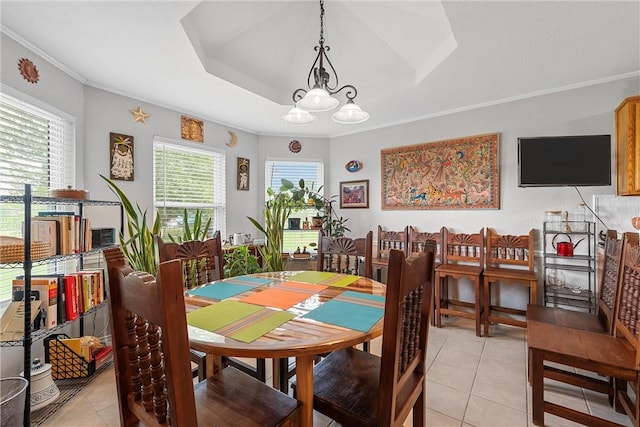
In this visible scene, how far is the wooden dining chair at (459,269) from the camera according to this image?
9.55 feet

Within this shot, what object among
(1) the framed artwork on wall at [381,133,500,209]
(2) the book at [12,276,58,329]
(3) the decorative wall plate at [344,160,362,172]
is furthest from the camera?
(3) the decorative wall plate at [344,160,362,172]

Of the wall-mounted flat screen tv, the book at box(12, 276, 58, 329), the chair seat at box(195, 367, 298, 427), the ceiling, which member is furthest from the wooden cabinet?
the book at box(12, 276, 58, 329)

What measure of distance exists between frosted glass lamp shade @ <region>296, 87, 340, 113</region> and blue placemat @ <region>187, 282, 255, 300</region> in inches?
46.2

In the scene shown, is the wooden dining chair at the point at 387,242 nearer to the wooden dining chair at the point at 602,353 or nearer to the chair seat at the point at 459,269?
the chair seat at the point at 459,269

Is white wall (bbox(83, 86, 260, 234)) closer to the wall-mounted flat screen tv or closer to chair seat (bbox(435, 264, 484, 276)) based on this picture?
chair seat (bbox(435, 264, 484, 276))

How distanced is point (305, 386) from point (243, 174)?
3.45 m

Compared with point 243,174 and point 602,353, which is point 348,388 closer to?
point 602,353

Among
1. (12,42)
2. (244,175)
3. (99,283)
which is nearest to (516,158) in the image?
(244,175)

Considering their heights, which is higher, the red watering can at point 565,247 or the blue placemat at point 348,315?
the red watering can at point 565,247

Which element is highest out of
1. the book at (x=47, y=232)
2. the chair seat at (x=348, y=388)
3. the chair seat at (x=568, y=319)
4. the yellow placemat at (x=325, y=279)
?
the book at (x=47, y=232)

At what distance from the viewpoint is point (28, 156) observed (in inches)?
85.1

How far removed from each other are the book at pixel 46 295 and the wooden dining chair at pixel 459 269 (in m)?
3.24

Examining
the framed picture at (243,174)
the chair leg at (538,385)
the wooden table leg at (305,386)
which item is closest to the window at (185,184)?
the framed picture at (243,174)

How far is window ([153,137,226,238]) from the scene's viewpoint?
3.26m
